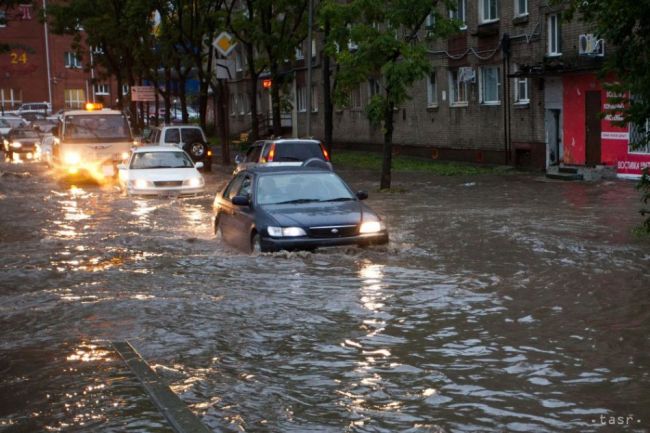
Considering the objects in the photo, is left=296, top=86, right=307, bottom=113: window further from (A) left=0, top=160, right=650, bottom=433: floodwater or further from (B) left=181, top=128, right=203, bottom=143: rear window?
(A) left=0, top=160, right=650, bottom=433: floodwater

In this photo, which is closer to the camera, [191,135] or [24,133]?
[191,135]

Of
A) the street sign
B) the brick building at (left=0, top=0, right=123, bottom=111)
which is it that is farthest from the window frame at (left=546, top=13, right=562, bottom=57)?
the brick building at (left=0, top=0, right=123, bottom=111)

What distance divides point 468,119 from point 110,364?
28.4 m

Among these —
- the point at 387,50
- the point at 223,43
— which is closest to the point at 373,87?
the point at 223,43

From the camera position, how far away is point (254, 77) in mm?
37938

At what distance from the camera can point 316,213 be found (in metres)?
13.6

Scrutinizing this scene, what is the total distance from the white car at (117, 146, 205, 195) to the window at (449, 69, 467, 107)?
1373cm

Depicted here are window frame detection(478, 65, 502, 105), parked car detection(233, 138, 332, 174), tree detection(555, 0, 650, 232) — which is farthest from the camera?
window frame detection(478, 65, 502, 105)

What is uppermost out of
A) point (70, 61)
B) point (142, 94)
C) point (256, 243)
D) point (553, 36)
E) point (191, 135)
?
point (70, 61)

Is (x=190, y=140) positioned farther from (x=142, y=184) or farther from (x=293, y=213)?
(x=293, y=213)

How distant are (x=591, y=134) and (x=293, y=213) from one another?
1757cm

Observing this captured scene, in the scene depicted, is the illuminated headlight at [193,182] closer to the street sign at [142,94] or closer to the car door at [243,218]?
the car door at [243,218]

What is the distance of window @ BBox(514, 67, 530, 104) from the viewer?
105 feet

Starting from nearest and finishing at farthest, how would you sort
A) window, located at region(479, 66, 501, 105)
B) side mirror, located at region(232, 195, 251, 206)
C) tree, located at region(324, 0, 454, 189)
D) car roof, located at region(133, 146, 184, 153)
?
side mirror, located at region(232, 195, 251, 206)
tree, located at region(324, 0, 454, 189)
car roof, located at region(133, 146, 184, 153)
window, located at region(479, 66, 501, 105)
